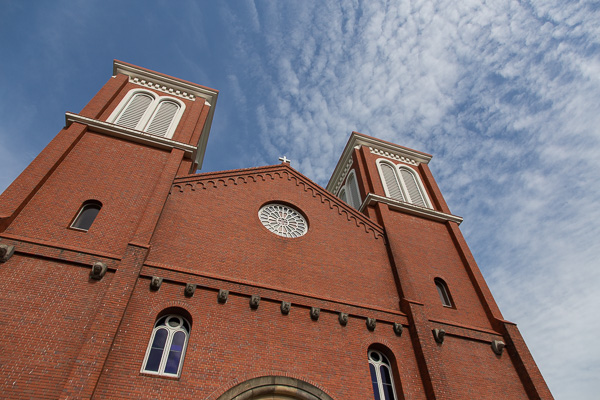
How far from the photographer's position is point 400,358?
9891 mm

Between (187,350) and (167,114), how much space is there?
1135 cm

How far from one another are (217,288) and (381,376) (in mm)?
4732

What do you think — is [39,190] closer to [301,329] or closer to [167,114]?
[167,114]

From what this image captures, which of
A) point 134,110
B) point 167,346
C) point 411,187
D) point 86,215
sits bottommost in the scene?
point 167,346

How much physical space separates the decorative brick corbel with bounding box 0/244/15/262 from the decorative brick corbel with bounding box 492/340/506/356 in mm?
12949

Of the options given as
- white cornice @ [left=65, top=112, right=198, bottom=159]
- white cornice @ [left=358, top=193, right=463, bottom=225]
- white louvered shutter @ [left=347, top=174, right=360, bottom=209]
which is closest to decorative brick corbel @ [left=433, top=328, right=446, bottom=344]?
white cornice @ [left=358, top=193, right=463, bottom=225]

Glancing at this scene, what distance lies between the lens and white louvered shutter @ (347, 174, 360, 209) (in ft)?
61.2

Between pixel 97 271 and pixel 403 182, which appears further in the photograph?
pixel 403 182

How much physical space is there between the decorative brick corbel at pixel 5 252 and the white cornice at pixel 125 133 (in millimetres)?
6082

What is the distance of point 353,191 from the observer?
19734 millimetres

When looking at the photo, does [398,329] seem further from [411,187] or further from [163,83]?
[163,83]

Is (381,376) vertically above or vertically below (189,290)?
below

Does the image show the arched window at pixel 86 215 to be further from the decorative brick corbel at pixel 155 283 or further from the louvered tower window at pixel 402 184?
the louvered tower window at pixel 402 184

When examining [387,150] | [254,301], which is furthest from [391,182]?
[254,301]
